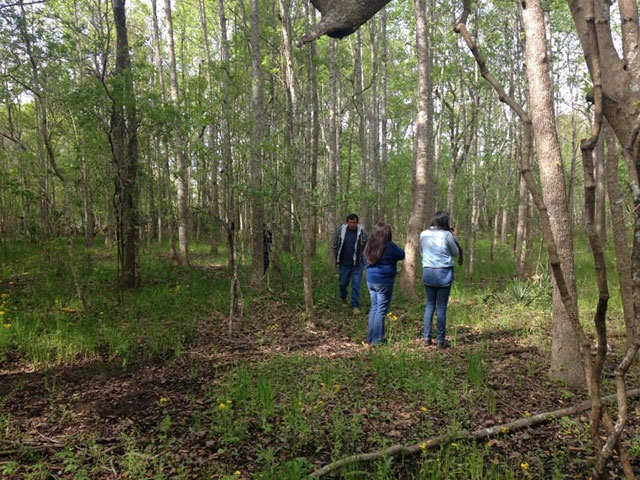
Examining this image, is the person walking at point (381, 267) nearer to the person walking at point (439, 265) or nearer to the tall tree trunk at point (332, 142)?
the person walking at point (439, 265)

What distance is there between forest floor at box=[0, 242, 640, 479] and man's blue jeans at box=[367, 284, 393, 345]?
250mm

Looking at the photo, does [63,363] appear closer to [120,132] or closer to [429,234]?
[120,132]

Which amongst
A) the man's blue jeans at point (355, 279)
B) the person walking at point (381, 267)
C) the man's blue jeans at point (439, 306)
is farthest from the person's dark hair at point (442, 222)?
the man's blue jeans at point (355, 279)

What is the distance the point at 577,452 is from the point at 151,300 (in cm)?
723

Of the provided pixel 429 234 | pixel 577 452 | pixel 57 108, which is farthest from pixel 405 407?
pixel 57 108

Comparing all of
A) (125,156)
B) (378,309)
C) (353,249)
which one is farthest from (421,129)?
(125,156)

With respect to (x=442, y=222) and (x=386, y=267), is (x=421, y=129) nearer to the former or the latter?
(x=442, y=222)

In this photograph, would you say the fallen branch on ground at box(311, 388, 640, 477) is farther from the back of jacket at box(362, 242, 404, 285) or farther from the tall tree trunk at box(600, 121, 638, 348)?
the back of jacket at box(362, 242, 404, 285)

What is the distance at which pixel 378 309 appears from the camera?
225 inches

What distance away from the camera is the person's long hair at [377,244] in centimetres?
564

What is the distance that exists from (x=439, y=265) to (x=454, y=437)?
272 cm

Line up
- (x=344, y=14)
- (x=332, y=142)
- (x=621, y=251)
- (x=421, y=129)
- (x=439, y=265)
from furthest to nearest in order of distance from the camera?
(x=332, y=142) → (x=421, y=129) → (x=439, y=265) → (x=621, y=251) → (x=344, y=14)

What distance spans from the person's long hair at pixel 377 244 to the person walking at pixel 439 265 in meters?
0.56

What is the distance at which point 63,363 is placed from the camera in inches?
201
